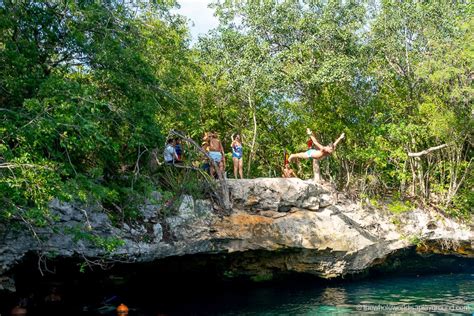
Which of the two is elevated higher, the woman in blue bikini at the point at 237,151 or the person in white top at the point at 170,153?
the woman in blue bikini at the point at 237,151

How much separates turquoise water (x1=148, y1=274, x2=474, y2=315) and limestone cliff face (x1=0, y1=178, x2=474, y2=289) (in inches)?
32.1

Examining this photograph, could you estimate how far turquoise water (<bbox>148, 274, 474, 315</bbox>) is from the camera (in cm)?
1370

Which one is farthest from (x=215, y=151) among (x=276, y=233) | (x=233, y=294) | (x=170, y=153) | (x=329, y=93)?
(x=329, y=93)

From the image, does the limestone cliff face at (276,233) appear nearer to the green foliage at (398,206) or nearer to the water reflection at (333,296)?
the green foliage at (398,206)

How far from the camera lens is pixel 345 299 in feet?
49.7

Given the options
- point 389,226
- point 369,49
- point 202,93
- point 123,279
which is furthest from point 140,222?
point 369,49

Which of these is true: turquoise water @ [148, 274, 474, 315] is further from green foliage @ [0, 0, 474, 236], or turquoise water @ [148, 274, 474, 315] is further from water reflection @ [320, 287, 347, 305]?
green foliage @ [0, 0, 474, 236]

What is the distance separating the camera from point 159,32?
44.7ft

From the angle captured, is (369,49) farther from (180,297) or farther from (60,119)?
(60,119)

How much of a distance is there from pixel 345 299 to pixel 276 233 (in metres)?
2.81

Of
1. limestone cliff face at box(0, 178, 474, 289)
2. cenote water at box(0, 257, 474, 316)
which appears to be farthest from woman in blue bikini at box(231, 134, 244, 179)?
cenote water at box(0, 257, 474, 316)

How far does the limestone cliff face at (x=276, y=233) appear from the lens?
13.0 metres

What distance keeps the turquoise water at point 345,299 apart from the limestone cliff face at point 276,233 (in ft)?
2.67

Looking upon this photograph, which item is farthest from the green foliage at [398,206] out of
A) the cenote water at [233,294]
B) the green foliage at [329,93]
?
the cenote water at [233,294]
